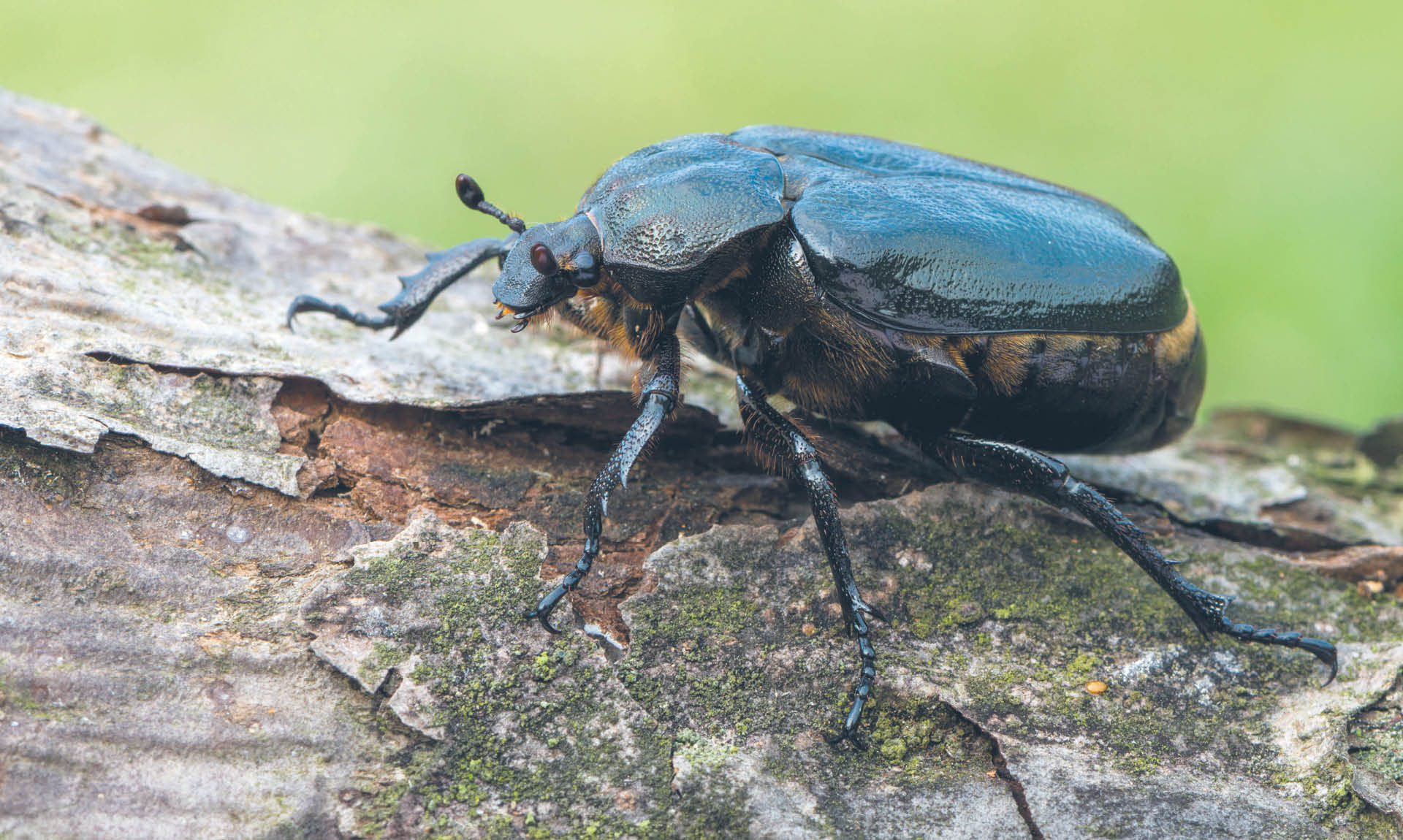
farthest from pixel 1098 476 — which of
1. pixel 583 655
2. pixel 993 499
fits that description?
pixel 583 655

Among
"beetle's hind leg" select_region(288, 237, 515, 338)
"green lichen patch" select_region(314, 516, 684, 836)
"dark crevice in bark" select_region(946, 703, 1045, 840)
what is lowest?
"dark crevice in bark" select_region(946, 703, 1045, 840)

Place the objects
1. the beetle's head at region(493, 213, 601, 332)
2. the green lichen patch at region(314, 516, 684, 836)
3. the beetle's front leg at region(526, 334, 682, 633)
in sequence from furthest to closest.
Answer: the beetle's head at region(493, 213, 601, 332), the beetle's front leg at region(526, 334, 682, 633), the green lichen patch at region(314, 516, 684, 836)

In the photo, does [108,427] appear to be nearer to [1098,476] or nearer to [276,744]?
[276,744]

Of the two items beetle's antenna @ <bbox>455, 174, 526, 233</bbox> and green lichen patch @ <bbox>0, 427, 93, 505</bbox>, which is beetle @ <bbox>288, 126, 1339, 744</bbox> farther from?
green lichen patch @ <bbox>0, 427, 93, 505</bbox>

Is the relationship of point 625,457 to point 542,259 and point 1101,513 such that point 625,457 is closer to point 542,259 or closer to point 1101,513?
point 542,259

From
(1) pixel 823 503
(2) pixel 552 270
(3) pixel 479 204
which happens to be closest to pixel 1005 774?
(1) pixel 823 503

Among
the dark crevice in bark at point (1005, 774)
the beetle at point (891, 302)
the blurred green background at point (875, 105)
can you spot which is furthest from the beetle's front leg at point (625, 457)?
the blurred green background at point (875, 105)

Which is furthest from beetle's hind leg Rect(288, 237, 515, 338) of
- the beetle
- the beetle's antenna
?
the beetle
